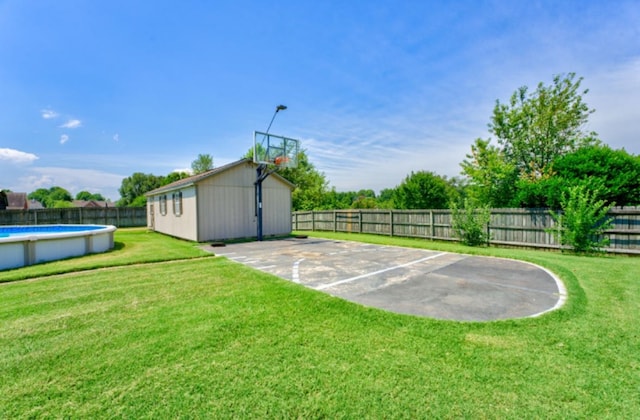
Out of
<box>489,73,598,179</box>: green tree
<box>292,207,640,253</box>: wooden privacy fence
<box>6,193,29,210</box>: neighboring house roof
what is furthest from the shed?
<box>6,193,29,210</box>: neighboring house roof

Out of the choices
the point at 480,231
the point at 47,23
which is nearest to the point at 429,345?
the point at 480,231

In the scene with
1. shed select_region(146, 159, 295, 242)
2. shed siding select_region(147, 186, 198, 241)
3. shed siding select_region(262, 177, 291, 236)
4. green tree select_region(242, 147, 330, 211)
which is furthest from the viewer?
green tree select_region(242, 147, 330, 211)

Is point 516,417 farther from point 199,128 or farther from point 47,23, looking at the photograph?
point 199,128

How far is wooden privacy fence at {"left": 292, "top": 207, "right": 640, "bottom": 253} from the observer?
833 centimetres

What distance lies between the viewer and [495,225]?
11.1 m

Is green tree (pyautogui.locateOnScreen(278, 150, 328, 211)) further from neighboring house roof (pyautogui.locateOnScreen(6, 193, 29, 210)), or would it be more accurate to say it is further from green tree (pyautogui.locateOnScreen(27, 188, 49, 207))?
green tree (pyautogui.locateOnScreen(27, 188, 49, 207))

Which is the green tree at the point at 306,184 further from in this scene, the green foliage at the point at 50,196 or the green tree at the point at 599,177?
the green foliage at the point at 50,196

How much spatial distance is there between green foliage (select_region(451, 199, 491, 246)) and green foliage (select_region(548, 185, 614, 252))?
2.40 metres

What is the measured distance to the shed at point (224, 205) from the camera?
38.5 feet

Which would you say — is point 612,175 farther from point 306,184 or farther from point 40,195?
point 40,195

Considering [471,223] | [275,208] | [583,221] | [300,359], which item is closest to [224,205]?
[275,208]

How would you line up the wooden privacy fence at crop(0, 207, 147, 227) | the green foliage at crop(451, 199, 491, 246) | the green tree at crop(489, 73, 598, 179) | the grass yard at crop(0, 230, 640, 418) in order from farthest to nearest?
the wooden privacy fence at crop(0, 207, 147, 227) → the green tree at crop(489, 73, 598, 179) → the green foliage at crop(451, 199, 491, 246) → the grass yard at crop(0, 230, 640, 418)

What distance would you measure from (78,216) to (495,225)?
26.7 metres

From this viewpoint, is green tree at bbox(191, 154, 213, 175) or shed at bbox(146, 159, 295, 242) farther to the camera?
green tree at bbox(191, 154, 213, 175)
